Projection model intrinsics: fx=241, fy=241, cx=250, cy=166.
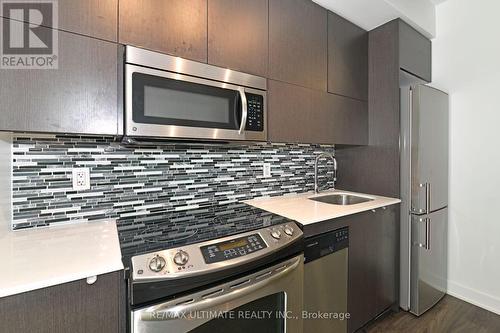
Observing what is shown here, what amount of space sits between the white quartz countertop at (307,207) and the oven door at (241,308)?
257mm

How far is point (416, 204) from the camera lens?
6.24ft

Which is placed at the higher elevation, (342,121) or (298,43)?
(298,43)

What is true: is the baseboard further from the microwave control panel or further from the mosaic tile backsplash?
the microwave control panel

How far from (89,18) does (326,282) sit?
174 cm

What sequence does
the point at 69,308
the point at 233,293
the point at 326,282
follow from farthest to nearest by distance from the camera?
the point at 326,282 → the point at 233,293 → the point at 69,308

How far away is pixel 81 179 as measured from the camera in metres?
1.22

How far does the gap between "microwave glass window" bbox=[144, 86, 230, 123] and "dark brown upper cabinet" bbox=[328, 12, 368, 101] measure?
98cm

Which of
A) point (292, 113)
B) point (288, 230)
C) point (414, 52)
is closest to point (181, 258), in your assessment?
point (288, 230)

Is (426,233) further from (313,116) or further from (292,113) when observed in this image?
(292,113)

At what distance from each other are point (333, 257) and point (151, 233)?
103 cm

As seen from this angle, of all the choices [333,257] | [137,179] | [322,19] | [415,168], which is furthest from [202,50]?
[415,168]

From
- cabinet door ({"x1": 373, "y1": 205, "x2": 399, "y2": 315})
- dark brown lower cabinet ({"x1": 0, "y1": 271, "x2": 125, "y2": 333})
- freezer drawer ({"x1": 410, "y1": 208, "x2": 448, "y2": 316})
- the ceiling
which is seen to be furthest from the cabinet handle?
freezer drawer ({"x1": 410, "y1": 208, "x2": 448, "y2": 316})

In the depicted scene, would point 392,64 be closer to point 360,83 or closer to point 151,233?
point 360,83

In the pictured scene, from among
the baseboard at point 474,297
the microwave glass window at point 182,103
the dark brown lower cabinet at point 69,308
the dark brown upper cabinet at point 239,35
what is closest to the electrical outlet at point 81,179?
the microwave glass window at point 182,103
